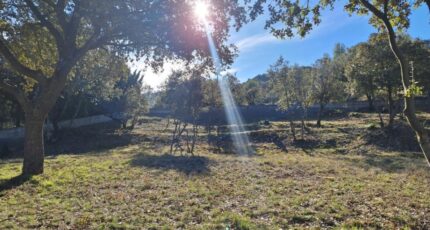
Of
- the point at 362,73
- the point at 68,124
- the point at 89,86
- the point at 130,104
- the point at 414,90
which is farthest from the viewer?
the point at 130,104

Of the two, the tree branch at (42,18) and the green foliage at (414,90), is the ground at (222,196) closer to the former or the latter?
the green foliage at (414,90)

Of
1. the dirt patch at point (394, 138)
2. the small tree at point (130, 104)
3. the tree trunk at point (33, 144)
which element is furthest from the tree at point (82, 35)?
the small tree at point (130, 104)

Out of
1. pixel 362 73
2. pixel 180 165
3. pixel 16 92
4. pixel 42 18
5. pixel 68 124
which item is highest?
pixel 42 18

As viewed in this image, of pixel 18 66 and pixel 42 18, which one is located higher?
pixel 42 18

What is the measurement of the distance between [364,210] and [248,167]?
9.38 m

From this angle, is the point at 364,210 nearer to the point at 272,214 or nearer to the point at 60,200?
the point at 272,214

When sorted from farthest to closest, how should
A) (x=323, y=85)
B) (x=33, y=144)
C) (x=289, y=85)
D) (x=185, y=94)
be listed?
(x=323, y=85) < (x=289, y=85) < (x=185, y=94) < (x=33, y=144)

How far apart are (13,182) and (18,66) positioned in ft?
15.1

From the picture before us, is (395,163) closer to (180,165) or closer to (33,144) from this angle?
(180,165)

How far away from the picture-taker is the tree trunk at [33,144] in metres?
14.7

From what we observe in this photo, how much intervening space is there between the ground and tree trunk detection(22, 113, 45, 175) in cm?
64

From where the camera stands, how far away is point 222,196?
1130cm

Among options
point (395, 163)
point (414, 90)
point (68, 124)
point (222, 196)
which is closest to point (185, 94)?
point (395, 163)

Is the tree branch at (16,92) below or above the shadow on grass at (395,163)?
above
